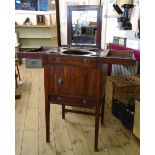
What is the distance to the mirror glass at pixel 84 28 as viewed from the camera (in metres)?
2.33

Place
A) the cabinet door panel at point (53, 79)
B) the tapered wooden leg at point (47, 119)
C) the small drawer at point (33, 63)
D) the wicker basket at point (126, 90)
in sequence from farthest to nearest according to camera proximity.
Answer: the small drawer at point (33, 63)
the wicker basket at point (126, 90)
the tapered wooden leg at point (47, 119)
the cabinet door panel at point (53, 79)

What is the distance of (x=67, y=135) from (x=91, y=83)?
0.71 meters

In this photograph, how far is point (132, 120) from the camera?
2.34 m

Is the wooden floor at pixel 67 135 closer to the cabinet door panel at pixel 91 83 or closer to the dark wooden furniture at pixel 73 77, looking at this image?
the dark wooden furniture at pixel 73 77

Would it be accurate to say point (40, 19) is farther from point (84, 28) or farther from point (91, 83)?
point (91, 83)

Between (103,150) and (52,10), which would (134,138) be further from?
(52,10)

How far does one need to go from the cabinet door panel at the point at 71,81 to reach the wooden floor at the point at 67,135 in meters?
0.53

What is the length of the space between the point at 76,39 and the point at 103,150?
1183mm

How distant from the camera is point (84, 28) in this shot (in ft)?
8.09

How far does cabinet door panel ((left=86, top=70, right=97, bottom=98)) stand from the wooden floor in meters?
0.54

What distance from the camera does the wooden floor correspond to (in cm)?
206

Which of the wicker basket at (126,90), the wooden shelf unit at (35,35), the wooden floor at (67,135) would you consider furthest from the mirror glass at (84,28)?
the wooden shelf unit at (35,35)

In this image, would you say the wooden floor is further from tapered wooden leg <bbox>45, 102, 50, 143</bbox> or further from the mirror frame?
the mirror frame
